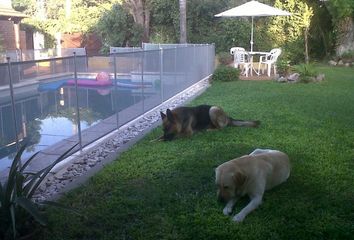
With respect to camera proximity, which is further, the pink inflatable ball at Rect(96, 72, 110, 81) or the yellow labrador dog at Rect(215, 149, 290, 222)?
the pink inflatable ball at Rect(96, 72, 110, 81)

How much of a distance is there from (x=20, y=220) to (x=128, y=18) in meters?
18.6

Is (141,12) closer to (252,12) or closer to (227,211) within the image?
(252,12)

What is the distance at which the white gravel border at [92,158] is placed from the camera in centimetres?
466

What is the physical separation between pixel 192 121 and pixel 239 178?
299 cm

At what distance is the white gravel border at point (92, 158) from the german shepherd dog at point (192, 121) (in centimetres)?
68

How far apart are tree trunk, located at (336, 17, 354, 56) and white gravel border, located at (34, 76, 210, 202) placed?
1513cm

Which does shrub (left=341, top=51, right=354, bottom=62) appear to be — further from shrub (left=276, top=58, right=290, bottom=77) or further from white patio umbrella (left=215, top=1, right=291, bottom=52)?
shrub (left=276, top=58, right=290, bottom=77)

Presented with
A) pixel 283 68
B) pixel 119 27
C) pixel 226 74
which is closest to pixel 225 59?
pixel 283 68

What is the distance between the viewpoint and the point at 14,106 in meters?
4.68

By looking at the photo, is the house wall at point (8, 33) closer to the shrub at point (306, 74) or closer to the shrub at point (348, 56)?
the shrub at point (306, 74)

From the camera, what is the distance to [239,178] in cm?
384

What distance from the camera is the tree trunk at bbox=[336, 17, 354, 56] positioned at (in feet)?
68.7

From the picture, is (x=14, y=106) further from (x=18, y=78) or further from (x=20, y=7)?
(x=20, y=7)

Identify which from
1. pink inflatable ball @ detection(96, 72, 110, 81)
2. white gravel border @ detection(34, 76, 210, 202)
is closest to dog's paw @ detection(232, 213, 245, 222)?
white gravel border @ detection(34, 76, 210, 202)
